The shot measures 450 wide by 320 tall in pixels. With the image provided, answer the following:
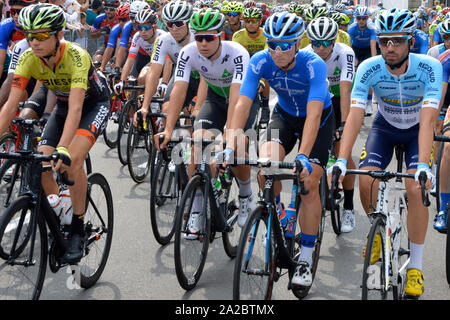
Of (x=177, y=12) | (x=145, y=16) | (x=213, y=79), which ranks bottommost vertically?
(x=213, y=79)

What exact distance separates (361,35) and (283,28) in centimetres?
994

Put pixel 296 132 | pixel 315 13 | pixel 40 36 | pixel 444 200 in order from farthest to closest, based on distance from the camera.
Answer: pixel 315 13
pixel 444 200
pixel 296 132
pixel 40 36

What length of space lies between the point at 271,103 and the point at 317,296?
33.3 ft

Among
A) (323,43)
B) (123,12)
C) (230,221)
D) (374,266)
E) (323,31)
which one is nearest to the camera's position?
(374,266)

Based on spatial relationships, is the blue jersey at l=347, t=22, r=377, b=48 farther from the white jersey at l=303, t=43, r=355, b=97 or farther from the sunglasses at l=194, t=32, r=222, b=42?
the sunglasses at l=194, t=32, r=222, b=42

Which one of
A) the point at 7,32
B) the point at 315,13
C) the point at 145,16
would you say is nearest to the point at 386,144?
the point at 7,32

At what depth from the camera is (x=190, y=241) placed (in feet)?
17.6

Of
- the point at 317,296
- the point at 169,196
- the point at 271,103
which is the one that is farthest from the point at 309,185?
the point at 271,103

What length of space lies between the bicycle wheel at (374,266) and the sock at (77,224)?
2276mm

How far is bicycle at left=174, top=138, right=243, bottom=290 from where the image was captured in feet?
16.5

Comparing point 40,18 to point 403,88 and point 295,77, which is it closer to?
point 295,77

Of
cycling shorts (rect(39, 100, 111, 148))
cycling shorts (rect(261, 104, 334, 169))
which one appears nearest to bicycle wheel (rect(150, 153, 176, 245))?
cycling shorts (rect(39, 100, 111, 148))
